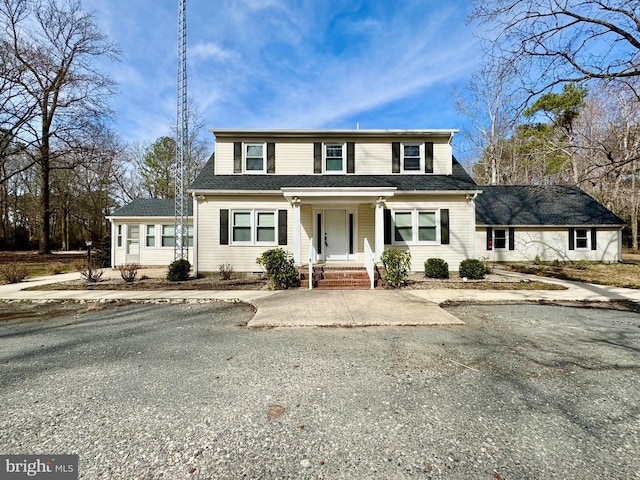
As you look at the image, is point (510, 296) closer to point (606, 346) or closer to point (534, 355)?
point (606, 346)

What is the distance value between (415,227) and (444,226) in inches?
45.2

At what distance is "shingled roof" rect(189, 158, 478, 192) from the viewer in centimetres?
1077

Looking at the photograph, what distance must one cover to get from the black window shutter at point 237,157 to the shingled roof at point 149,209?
14.1 feet

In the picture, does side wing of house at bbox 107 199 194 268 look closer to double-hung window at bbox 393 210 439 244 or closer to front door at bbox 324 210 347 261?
front door at bbox 324 210 347 261

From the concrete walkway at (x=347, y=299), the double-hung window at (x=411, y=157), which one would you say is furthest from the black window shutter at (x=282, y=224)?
the double-hung window at (x=411, y=157)

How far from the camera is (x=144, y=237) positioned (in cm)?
1428

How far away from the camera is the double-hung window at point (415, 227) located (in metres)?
10.9

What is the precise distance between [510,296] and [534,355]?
173 inches

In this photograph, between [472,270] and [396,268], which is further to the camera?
[472,270]

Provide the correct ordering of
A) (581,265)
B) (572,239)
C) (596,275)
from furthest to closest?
(572,239)
(581,265)
(596,275)

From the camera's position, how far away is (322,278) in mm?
9266

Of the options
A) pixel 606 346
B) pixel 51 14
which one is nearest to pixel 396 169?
pixel 606 346

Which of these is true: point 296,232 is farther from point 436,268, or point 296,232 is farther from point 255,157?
point 436,268

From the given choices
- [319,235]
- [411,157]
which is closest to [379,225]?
[319,235]
